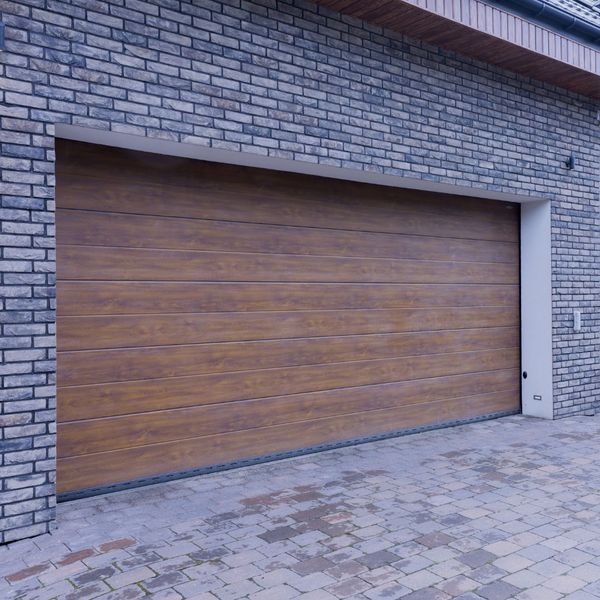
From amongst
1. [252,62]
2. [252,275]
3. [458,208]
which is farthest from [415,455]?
[252,62]

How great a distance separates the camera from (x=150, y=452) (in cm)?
452

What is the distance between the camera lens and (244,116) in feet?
14.6

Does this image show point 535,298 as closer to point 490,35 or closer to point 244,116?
point 490,35

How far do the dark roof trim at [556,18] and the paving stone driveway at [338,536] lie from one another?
401 centimetres

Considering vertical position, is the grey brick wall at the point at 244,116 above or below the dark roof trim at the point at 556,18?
below

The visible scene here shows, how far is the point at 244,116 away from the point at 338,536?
2893 millimetres

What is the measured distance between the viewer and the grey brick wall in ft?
11.5

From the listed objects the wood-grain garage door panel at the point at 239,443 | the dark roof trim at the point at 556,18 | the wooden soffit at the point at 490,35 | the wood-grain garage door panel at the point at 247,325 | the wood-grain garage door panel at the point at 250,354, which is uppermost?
the dark roof trim at the point at 556,18

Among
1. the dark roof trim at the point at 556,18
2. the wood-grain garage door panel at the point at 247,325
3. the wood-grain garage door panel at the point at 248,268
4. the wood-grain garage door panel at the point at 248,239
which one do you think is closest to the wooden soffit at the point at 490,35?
the dark roof trim at the point at 556,18

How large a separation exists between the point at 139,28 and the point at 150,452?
114 inches

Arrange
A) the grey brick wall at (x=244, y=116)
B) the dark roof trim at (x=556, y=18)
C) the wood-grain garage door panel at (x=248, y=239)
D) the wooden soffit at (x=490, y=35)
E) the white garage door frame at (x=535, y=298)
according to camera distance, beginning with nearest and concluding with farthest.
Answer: the grey brick wall at (x=244, y=116) → the wood-grain garage door panel at (x=248, y=239) → the wooden soffit at (x=490, y=35) → the dark roof trim at (x=556, y=18) → the white garage door frame at (x=535, y=298)

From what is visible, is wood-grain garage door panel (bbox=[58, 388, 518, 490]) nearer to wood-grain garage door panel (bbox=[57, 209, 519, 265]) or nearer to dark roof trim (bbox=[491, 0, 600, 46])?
wood-grain garage door panel (bbox=[57, 209, 519, 265])

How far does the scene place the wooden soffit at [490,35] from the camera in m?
4.98

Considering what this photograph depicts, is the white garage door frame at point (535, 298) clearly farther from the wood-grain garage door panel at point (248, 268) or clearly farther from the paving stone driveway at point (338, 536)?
the paving stone driveway at point (338, 536)
